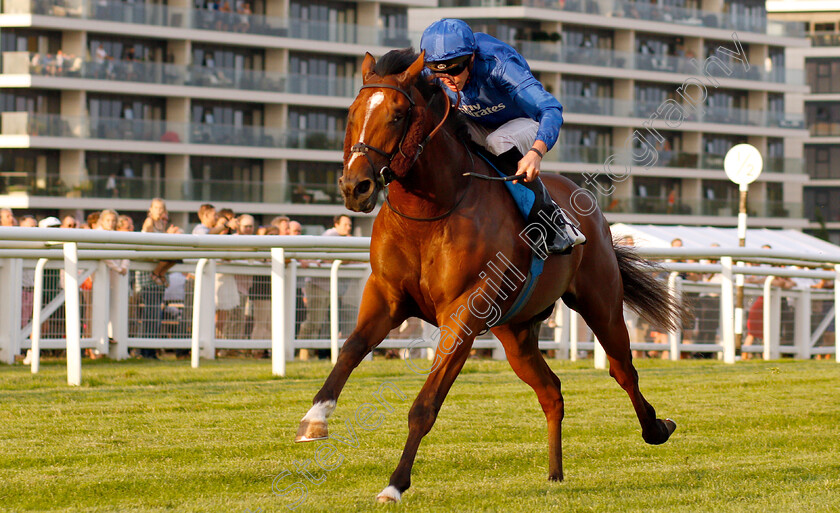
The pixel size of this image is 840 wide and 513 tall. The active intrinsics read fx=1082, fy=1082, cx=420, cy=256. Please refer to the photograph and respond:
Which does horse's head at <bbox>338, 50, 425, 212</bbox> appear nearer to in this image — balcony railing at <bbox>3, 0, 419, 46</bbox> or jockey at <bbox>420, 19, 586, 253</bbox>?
jockey at <bbox>420, 19, 586, 253</bbox>

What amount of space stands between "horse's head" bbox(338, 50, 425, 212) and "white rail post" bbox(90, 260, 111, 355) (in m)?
6.12

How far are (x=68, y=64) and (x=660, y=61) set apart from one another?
29.1m

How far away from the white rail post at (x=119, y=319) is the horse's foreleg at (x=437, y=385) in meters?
6.42

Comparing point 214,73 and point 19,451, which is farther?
point 214,73

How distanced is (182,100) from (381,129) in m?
40.8

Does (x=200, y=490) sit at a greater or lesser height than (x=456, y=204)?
lesser

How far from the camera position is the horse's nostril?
3.98 metres

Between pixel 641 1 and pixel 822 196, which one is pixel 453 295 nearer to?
pixel 641 1

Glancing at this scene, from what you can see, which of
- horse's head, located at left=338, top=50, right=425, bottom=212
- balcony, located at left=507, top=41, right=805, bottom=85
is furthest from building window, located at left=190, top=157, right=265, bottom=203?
horse's head, located at left=338, top=50, right=425, bottom=212

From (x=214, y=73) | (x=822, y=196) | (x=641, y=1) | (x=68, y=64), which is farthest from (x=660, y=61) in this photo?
(x=68, y=64)

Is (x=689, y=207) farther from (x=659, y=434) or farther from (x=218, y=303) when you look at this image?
(x=659, y=434)

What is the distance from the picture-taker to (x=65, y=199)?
39.7m

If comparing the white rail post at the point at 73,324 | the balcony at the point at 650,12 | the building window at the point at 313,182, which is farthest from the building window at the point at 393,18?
the white rail post at the point at 73,324

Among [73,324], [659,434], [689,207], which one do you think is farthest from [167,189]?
[659,434]
